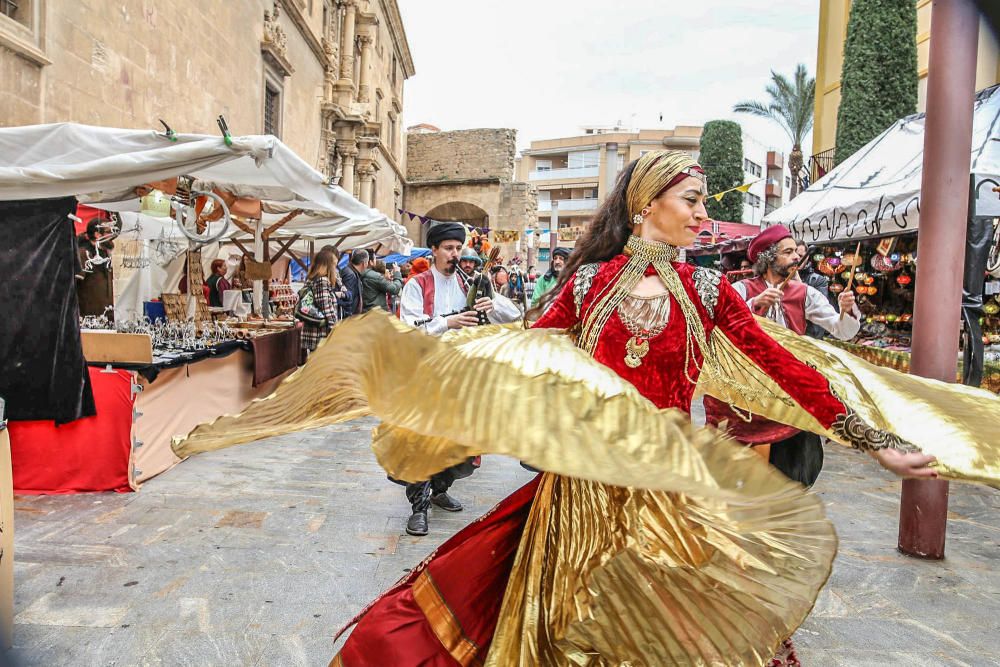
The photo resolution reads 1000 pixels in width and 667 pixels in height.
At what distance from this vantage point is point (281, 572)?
3.29 m

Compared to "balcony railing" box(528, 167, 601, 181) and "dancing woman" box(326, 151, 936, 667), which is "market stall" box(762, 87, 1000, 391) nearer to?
"dancing woman" box(326, 151, 936, 667)

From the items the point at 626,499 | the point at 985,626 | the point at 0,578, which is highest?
the point at 626,499

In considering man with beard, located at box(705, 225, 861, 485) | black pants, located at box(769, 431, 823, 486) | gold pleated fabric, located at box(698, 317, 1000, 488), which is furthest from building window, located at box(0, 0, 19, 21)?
black pants, located at box(769, 431, 823, 486)

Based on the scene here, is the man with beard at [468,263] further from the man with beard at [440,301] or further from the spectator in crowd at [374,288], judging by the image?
the spectator in crowd at [374,288]

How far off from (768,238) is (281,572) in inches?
137

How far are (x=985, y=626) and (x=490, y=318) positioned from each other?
292 cm

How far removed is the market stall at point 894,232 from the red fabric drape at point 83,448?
17.4 feet

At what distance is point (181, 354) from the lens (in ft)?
16.9

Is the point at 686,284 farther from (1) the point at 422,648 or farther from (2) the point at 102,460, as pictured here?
(2) the point at 102,460

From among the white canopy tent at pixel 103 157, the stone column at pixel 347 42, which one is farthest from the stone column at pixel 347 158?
the white canopy tent at pixel 103 157

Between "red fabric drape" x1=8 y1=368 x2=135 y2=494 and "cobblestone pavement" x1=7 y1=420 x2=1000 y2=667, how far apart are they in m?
0.14

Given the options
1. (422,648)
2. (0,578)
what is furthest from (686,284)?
(0,578)

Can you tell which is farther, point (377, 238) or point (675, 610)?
point (377, 238)

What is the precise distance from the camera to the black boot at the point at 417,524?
3.89 m
